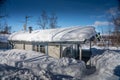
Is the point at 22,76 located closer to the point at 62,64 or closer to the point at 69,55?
the point at 62,64

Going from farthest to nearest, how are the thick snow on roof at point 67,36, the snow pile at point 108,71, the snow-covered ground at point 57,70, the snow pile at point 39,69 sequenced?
the thick snow on roof at point 67,36
the snow pile at point 108,71
the snow-covered ground at point 57,70
the snow pile at point 39,69

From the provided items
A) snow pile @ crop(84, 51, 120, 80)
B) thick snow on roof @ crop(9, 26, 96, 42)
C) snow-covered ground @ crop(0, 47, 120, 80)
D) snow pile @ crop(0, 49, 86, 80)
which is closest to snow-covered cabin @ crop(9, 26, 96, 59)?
thick snow on roof @ crop(9, 26, 96, 42)

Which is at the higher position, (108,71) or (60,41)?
(60,41)

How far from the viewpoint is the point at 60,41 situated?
1591cm

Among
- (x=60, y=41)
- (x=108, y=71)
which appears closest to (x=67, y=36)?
(x=60, y=41)

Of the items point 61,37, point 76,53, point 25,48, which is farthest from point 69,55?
point 25,48

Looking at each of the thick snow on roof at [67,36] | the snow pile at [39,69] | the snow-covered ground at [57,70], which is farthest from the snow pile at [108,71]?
the thick snow on roof at [67,36]

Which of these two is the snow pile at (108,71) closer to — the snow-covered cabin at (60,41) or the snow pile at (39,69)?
the snow pile at (39,69)

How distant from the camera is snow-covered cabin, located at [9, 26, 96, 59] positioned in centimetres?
1526

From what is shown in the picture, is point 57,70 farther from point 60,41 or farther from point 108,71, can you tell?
point 60,41

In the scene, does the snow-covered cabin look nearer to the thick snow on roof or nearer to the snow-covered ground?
the thick snow on roof

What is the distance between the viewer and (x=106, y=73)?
11.0m

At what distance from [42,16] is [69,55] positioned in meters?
28.5

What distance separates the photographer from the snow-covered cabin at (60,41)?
15.3 metres
